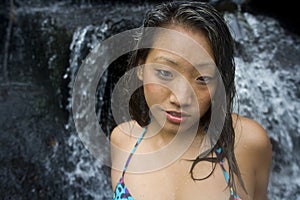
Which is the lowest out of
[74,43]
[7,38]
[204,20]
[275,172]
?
[7,38]

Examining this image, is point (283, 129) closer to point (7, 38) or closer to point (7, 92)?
point (7, 92)

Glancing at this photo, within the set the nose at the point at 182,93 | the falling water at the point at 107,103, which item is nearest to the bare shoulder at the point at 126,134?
the nose at the point at 182,93

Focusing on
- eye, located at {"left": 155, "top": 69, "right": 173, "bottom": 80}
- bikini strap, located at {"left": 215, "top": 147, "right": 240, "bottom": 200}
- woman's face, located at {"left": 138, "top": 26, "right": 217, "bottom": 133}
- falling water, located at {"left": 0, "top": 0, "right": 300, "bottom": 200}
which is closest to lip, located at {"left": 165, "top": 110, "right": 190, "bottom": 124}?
woman's face, located at {"left": 138, "top": 26, "right": 217, "bottom": 133}

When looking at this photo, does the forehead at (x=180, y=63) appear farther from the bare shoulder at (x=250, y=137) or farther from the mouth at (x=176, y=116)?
the bare shoulder at (x=250, y=137)

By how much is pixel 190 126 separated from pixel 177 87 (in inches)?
6.8

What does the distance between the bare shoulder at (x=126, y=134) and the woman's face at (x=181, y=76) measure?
34 centimetres

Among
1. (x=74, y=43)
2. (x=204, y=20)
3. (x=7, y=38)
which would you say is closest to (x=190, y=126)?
(x=204, y=20)

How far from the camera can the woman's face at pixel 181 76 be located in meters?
0.99

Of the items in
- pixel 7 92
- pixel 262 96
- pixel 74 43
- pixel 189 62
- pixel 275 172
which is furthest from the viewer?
pixel 7 92

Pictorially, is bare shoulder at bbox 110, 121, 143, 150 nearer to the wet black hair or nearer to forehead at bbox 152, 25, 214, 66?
the wet black hair

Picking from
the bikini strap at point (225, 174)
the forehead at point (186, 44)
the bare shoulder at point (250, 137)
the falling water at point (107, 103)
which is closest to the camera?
the forehead at point (186, 44)

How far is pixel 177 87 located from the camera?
1.02m

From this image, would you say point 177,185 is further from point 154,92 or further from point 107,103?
point 107,103

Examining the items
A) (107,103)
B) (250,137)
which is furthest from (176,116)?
(107,103)
